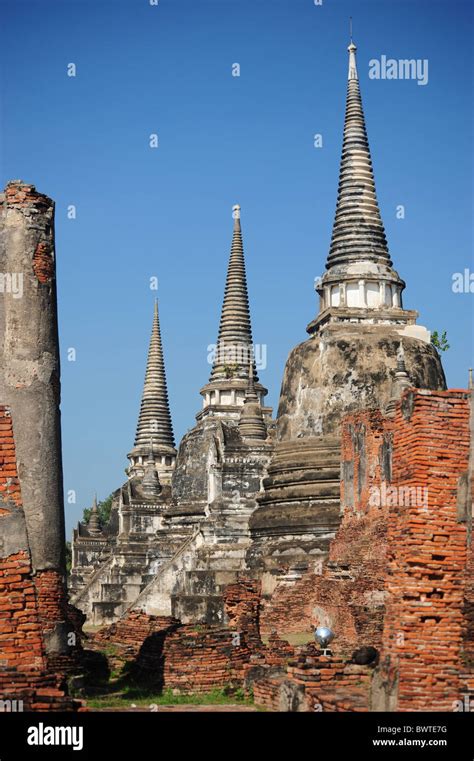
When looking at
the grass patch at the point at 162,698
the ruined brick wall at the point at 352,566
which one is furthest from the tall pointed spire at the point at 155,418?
the grass patch at the point at 162,698

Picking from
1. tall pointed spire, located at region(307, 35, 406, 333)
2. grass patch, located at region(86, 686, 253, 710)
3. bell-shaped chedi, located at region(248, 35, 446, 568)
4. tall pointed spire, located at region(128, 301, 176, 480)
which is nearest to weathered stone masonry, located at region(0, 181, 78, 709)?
grass patch, located at region(86, 686, 253, 710)

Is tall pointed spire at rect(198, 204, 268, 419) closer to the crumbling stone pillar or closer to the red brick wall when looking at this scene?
the crumbling stone pillar

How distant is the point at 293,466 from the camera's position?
3225 cm

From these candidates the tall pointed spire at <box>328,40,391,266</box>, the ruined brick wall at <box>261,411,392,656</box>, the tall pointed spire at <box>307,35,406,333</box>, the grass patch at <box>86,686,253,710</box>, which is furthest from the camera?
the tall pointed spire at <box>328,40,391,266</box>

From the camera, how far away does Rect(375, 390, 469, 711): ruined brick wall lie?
1374cm

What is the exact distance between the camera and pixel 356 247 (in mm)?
37031

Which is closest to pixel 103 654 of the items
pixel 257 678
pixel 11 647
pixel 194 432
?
pixel 257 678

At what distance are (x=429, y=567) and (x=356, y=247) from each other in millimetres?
23836

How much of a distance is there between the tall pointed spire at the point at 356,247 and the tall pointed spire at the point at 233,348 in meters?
16.8

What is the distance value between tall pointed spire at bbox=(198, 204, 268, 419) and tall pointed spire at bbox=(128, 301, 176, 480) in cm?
1042

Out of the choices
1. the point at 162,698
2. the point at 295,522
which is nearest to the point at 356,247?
the point at 295,522

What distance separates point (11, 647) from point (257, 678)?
5.34m

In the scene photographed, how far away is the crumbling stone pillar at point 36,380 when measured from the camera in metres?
18.1

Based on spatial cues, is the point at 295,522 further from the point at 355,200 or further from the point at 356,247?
the point at 355,200
